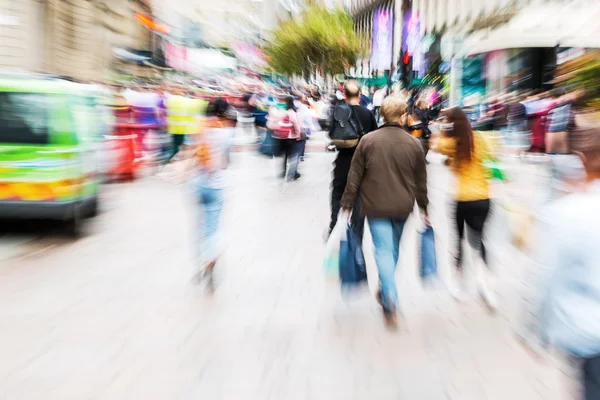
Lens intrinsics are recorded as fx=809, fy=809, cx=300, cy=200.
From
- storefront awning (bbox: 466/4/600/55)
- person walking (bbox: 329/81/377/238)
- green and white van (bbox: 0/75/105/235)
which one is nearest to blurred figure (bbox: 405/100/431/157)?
person walking (bbox: 329/81/377/238)

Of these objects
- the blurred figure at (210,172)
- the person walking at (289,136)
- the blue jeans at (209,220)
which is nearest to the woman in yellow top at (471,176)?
the blurred figure at (210,172)

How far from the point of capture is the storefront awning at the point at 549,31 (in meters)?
25.3

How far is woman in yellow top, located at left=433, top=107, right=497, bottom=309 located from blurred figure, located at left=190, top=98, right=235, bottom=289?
1825 mm

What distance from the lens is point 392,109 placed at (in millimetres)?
5621

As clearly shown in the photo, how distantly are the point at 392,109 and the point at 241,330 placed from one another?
1.87 meters

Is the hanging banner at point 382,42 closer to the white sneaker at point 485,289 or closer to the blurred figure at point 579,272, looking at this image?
the white sneaker at point 485,289

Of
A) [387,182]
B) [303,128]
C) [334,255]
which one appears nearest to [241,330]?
[334,255]

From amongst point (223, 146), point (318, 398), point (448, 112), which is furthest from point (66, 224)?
point (318, 398)

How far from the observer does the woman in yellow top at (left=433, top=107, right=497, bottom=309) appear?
20.7ft

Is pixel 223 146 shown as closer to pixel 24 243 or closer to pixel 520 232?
pixel 520 232

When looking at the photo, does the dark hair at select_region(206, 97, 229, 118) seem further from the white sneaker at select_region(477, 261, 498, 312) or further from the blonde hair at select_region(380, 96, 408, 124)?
the white sneaker at select_region(477, 261, 498, 312)

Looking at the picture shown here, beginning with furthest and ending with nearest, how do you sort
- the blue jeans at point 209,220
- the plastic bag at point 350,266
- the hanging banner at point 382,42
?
the hanging banner at point 382,42, the blue jeans at point 209,220, the plastic bag at point 350,266

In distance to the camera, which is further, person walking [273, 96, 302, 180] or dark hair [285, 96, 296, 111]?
dark hair [285, 96, 296, 111]

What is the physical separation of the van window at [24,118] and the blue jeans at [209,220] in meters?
2.81
